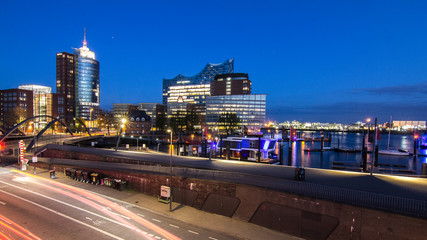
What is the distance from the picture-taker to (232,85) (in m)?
164

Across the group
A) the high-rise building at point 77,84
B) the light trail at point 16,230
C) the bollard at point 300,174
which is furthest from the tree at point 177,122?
the bollard at point 300,174

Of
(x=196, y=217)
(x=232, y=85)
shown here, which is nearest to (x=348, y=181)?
(x=196, y=217)

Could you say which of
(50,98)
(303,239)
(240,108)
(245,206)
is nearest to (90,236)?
(245,206)

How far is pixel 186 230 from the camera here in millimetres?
15469

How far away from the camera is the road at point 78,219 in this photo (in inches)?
575

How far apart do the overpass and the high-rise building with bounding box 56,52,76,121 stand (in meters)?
176

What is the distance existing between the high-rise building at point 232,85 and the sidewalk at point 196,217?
14453cm

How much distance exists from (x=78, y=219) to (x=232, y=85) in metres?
153

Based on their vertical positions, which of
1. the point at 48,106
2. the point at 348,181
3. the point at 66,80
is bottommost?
the point at 348,181

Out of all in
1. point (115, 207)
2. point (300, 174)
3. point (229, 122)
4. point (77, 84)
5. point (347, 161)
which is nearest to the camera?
point (300, 174)

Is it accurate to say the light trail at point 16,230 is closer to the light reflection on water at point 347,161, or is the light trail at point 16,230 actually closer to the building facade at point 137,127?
the light reflection on water at point 347,161

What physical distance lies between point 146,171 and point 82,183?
10.5 meters

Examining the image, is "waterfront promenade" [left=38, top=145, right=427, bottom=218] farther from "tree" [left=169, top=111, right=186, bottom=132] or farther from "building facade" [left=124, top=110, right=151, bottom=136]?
"building facade" [left=124, top=110, right=151, bottom=136]

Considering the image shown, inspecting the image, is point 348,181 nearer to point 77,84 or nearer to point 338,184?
point 338,184
